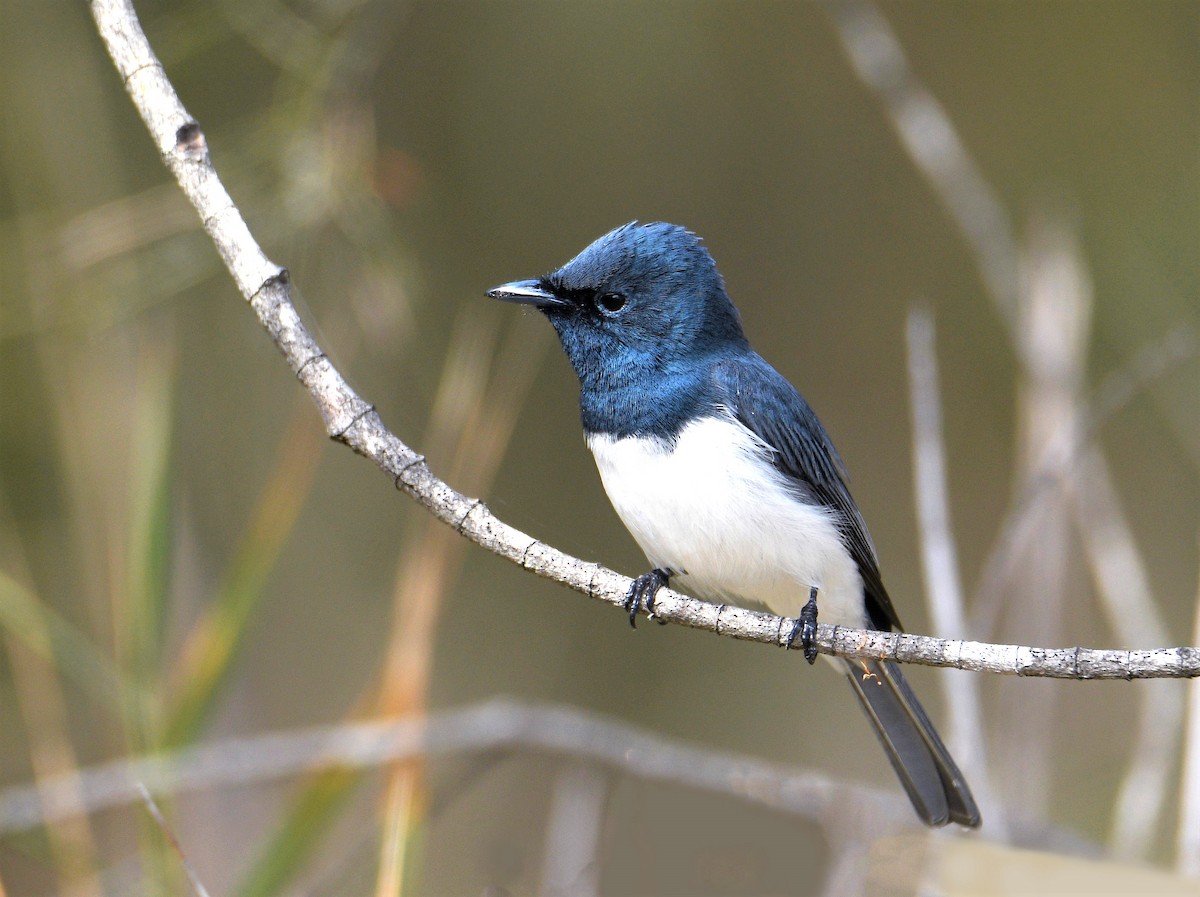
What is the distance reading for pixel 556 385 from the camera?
570 centimetres

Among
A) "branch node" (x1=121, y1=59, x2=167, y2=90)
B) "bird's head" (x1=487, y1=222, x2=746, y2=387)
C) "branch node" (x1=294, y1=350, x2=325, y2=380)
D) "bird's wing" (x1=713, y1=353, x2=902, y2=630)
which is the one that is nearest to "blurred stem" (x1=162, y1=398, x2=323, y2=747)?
"branch node" (x1=294, y1=350, x2=325, y2=380)


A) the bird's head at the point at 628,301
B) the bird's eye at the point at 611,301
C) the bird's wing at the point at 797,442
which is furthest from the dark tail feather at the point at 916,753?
the bird's eye at the point at 611,301

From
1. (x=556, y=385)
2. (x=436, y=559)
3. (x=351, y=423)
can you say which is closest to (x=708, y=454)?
(x=436, y=559)

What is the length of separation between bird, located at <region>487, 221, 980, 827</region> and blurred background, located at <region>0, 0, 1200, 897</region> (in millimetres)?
213

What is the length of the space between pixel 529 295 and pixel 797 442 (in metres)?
0.75

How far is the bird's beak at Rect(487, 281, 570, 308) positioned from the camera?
295 cm

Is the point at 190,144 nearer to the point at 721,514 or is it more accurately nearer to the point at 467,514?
the point at 467,514

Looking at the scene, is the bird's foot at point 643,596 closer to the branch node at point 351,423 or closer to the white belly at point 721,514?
the white belly at point 721,514

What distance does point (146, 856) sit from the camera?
249 centimetres

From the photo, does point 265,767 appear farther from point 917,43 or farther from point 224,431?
point 917,43

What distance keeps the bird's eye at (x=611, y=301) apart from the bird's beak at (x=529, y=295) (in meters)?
0.08

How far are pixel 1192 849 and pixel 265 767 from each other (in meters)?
2.28

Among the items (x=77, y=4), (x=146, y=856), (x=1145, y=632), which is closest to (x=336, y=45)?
(x=77, y=4)

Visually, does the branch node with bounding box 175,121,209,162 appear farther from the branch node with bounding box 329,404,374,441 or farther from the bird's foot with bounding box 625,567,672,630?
the bird's foot with bounding box 625,567,672,630
